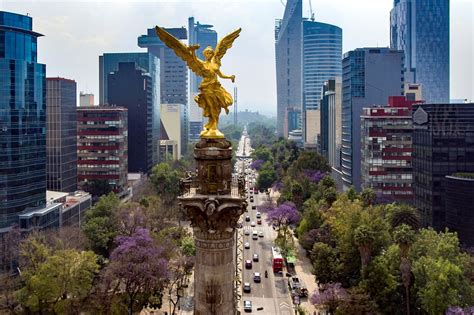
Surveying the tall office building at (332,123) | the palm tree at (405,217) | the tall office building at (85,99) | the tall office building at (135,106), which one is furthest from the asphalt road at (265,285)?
the tall office building at (85,99)

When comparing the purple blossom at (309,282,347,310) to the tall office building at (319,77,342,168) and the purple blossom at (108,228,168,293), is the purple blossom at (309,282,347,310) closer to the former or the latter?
the purple blossom at (108,228,168,293)

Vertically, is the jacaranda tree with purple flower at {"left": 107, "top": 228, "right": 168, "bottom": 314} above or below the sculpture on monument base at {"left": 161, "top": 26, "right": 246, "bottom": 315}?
below

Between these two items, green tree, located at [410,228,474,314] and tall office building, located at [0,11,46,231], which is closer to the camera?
green tree, located at [410,228,474,314]

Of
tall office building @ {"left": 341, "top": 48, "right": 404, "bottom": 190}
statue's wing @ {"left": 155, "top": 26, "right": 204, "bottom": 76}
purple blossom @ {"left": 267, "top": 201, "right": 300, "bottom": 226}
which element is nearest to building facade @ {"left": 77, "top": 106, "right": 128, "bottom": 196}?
purple blossom @ {"left": 267, "top": 201, "right": 300, "bottom": 226}

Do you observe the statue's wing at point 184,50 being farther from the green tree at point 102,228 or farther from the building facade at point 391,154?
the building facade at point 391,154

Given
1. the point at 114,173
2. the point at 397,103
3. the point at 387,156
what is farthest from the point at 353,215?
the point at 114,173

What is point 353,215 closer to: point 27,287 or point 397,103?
point 27,287
